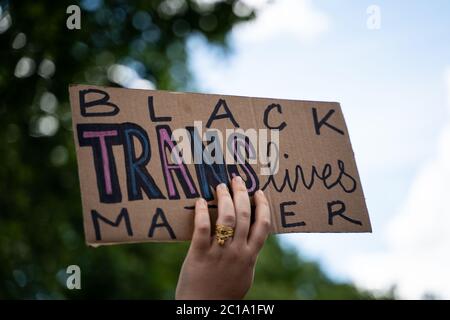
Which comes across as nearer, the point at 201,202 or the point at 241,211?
the point at 241,211

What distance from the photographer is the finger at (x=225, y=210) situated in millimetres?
1623

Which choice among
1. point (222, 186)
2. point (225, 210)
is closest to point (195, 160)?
point (222, 186)

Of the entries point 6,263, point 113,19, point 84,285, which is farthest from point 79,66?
point 84,285

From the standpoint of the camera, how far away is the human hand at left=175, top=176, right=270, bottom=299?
158 cm

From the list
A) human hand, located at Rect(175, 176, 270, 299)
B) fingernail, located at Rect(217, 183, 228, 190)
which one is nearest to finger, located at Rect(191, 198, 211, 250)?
human hand, located at Rect(175, 176, 270, 299)

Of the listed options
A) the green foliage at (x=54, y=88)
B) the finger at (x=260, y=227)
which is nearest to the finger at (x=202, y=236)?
the finger at (x=260, y=227)

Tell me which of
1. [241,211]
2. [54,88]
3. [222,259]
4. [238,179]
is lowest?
[222,259]

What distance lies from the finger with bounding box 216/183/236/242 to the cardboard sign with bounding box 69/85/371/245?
0.12 metres

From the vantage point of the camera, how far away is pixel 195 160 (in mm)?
1925

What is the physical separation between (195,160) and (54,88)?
4.85m

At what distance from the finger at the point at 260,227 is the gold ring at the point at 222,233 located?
0.07 m

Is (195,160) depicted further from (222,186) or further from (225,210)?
(225,210)

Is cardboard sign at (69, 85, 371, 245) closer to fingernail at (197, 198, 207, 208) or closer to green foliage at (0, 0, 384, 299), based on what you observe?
fingernail at (197, 198, 207, 208)

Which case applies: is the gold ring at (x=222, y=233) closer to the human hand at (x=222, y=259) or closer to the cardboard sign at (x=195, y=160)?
the human hand at (x=222, y=259)
